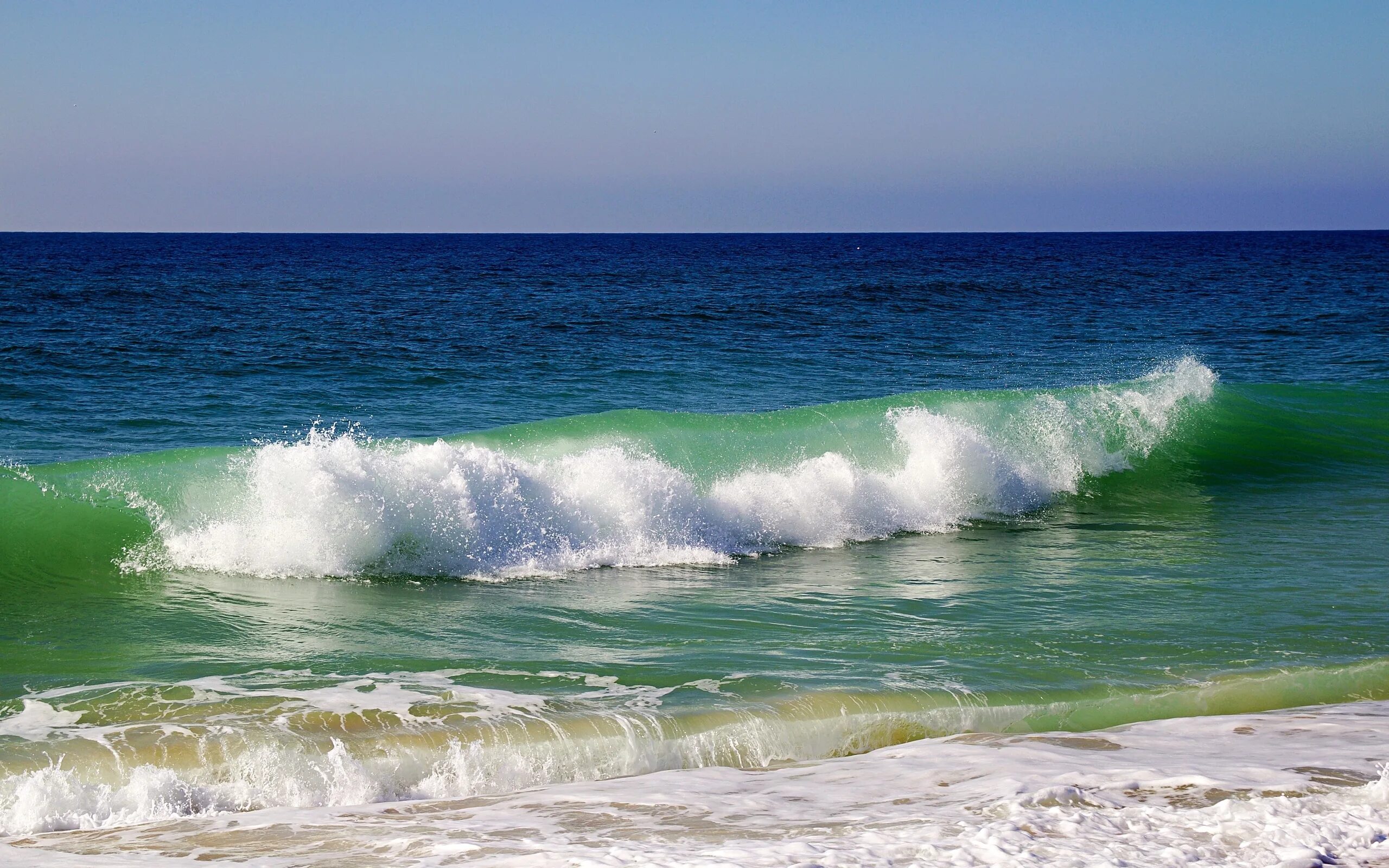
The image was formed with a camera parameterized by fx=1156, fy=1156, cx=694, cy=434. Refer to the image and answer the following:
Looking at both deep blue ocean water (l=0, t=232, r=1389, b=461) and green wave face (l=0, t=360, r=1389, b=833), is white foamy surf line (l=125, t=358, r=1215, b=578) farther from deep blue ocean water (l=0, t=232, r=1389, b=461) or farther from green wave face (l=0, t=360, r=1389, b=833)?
deep blue ocean water (l=0, t=232, r=1389, b=461)

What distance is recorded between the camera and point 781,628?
6.79 metres

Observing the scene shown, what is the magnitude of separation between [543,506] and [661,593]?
1.70m

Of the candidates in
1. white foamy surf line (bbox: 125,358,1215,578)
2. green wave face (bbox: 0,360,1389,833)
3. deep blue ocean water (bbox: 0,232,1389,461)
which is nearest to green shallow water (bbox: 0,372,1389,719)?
green wave face (bbox: 0,360,1389,833)

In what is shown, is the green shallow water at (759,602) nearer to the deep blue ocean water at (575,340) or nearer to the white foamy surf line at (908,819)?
the white foamy surf line at (908,819)

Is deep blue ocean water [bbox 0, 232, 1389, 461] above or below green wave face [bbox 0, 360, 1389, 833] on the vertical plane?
above

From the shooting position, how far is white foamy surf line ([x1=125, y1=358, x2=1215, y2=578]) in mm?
8391

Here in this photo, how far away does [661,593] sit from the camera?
7.80 meters

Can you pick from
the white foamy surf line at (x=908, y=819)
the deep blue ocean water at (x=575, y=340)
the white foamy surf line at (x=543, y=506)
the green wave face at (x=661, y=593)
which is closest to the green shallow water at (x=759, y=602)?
the green wave face at (x=661, y=593)

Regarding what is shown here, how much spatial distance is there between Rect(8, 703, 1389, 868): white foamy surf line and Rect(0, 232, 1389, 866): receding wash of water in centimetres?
2

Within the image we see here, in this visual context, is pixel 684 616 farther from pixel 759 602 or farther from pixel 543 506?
pixel 543 506

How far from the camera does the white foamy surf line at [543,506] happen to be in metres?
8.39

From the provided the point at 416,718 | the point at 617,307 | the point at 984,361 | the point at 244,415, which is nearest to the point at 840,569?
the point at 416,718

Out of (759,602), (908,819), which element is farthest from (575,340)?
(908,819)

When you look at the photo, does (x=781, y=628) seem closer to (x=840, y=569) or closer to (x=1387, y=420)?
(x=840, y=569)
